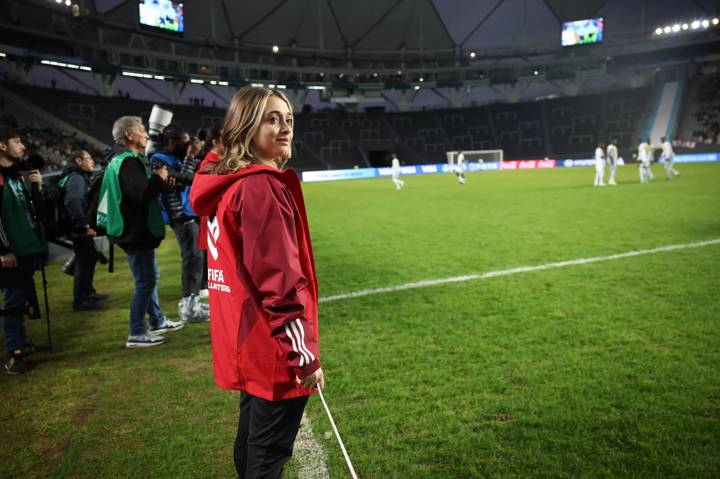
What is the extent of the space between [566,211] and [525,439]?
1149cm

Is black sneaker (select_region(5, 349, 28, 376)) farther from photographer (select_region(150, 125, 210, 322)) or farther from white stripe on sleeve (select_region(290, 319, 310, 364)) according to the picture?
white stripe on sleeve (select_region(290, 319, 310, 364))

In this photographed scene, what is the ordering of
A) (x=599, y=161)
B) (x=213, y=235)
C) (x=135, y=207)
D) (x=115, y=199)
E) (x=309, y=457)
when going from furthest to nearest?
(x=599, y=161), (x=135, y=207), (x=115, y=199), (x=309, y=457), (x=213, y=235)

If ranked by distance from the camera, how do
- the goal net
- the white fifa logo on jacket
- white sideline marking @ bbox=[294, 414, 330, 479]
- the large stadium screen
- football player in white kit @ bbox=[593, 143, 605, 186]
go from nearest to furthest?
1. the white fifa logo on jacket
2. white sideline marking @ bbox=[294, 414, 330, 479]
3. football player in white kit @ bbox=[593, 143, 605, 186]
4. the goal net
5. the large stadium screen

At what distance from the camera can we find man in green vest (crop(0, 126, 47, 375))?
430 cm

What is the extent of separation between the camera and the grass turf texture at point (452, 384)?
112 inches

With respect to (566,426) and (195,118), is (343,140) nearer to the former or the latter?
(195,118)

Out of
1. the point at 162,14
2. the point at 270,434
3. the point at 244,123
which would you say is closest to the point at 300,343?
the point at 270,434

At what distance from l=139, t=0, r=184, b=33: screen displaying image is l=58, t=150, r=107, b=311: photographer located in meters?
41.3

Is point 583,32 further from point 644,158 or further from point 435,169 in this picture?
point 644,158

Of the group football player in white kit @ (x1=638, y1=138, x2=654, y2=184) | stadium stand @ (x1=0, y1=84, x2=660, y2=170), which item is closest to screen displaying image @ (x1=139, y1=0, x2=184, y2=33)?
stadium stand @ (x1=0, y1=84, x2=660, y2=170)

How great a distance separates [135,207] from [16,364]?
1.91m

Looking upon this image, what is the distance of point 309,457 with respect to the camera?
291 centimetres

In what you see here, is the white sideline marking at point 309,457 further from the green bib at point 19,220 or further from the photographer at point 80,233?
the photographer at point 80,233

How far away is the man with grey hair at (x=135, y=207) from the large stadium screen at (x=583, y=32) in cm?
6402
